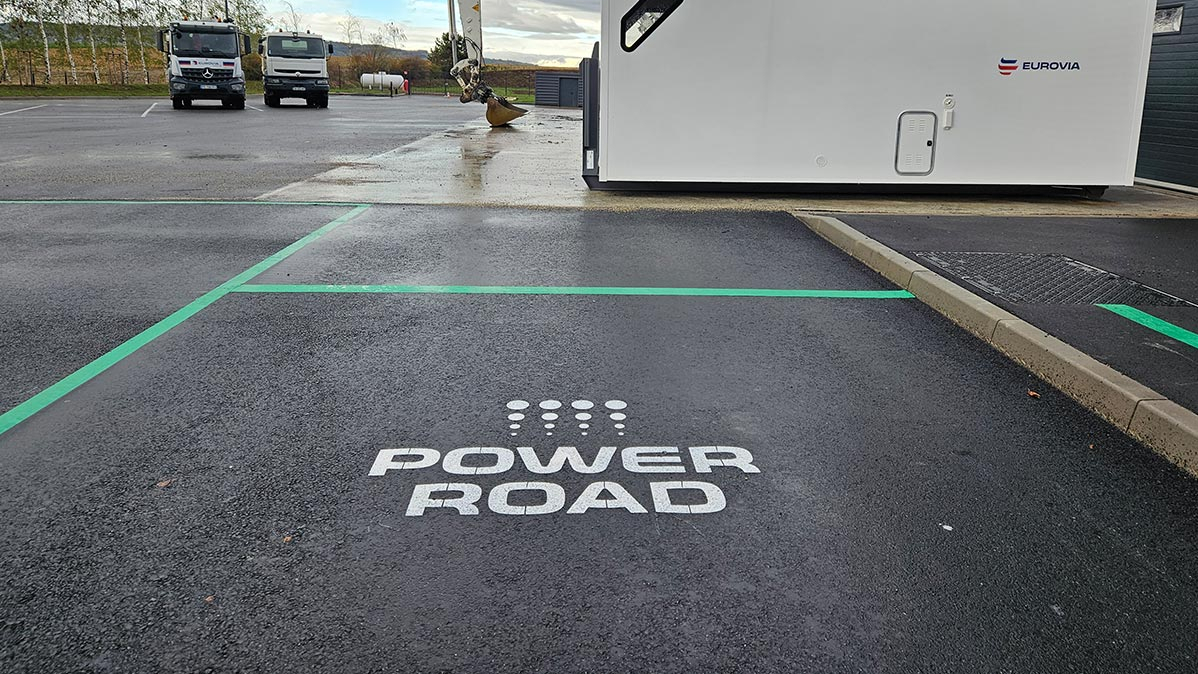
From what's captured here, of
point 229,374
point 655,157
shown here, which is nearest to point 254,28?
point 655,157

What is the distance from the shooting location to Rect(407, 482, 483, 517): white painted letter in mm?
2939

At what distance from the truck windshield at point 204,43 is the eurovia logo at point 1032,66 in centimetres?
2745

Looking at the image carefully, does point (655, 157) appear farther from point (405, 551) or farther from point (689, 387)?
point (405, 551)

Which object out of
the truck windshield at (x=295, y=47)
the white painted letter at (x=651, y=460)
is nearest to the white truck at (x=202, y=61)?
the truck windshield at (x=295, y=47)

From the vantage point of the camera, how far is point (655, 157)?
10398 mm

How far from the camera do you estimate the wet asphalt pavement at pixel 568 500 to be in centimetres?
229

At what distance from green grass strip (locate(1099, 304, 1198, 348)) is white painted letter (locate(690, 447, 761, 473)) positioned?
2.87m

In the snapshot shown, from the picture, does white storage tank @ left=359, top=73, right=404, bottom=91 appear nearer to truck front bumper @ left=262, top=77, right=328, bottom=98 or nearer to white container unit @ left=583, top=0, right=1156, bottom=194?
truck front bumper @ left=262, top=77, right=328, bottom=98

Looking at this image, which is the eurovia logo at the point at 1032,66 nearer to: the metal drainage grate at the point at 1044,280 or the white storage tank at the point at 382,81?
the metal drainage grate at the point at 1044,280

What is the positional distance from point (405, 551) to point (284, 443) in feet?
3.38

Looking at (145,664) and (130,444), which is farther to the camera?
(130,444)

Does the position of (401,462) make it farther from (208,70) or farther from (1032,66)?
(208,70)

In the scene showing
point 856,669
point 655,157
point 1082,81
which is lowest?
point 856,669

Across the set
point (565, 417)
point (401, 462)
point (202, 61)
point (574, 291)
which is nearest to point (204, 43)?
point (202, 61)
